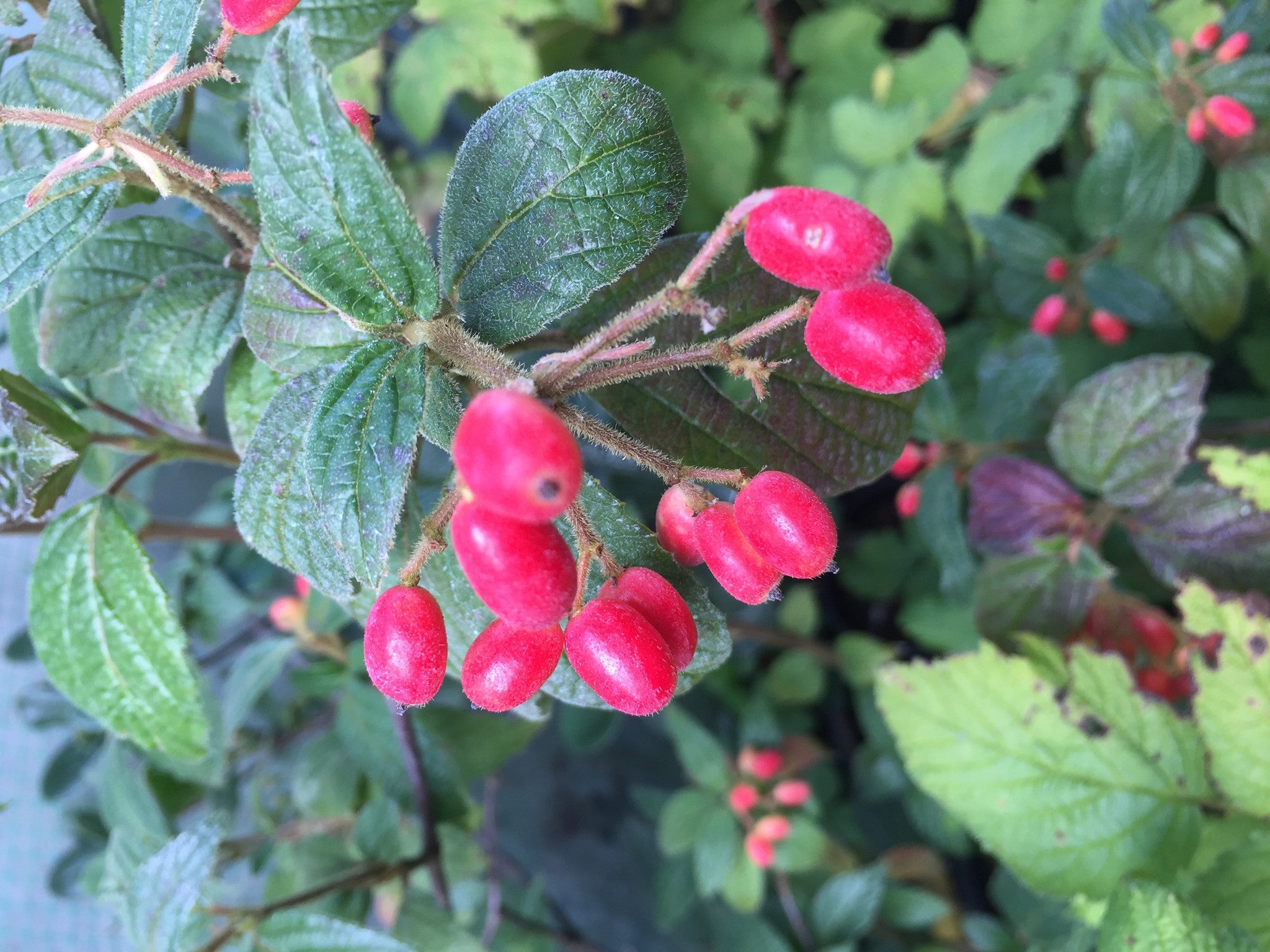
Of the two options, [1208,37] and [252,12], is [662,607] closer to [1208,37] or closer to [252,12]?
[252,12]

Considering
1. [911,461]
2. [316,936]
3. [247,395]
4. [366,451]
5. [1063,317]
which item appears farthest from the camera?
[1063,317]

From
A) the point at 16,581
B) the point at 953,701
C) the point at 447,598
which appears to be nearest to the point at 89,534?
the point at 447,598

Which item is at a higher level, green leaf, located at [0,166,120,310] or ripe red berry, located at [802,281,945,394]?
ripe red berry, located at [802,281,945,394]

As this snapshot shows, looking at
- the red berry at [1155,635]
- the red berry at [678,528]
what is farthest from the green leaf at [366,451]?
the red berry at [1155,635]

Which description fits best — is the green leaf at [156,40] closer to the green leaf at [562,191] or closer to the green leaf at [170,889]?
the green leaf at [562,191]

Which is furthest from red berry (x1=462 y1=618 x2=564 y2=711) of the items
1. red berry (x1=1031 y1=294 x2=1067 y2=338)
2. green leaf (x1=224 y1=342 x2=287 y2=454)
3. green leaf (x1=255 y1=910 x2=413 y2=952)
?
red berry (x1=1031 y1=294 x2=1067 y2=338)

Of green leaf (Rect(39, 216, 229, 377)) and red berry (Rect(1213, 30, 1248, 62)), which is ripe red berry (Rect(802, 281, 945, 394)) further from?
red berry (Rect(1213, 30, 1248, 62))

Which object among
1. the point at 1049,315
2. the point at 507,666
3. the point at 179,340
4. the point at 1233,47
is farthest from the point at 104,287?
the point at 1233,47
